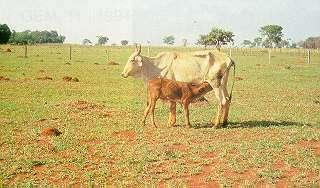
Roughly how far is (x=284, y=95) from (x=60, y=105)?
1122cm

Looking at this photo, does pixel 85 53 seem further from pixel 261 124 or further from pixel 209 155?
pixel 209 155

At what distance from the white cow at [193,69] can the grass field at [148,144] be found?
3.36 feet

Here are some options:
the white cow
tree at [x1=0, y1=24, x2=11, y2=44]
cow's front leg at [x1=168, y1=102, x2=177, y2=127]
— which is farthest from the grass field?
tree at [x1=0, y1=24, x2=11, y2=44]

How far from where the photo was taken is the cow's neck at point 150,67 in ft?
49.7

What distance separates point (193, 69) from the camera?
1462 cm

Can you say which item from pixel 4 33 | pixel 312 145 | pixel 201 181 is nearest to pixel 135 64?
pixel 312 145

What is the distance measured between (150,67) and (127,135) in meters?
3.34

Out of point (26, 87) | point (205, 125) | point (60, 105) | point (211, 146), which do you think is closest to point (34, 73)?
point (26, 87)

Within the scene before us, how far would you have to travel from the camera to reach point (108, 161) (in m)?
10.0

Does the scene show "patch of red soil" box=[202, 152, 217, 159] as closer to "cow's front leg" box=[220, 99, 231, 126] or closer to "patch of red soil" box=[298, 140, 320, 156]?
"patch of red soil" box=[298, 140, 320, 156]

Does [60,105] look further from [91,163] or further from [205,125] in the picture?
[91,163]

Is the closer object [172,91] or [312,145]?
[312,145]

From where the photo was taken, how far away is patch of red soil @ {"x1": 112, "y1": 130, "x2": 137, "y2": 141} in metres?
12.3

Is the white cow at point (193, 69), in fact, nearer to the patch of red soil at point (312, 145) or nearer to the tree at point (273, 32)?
the patch of red soil at point (312, 145)
